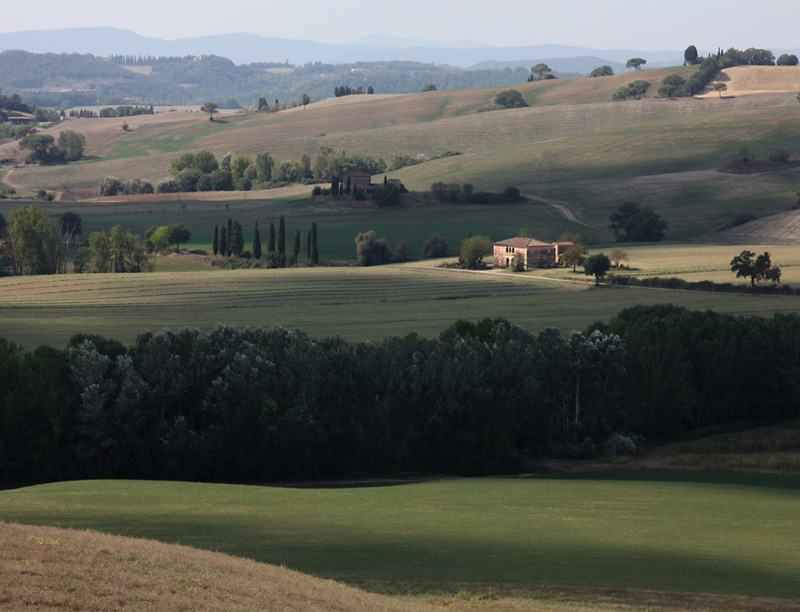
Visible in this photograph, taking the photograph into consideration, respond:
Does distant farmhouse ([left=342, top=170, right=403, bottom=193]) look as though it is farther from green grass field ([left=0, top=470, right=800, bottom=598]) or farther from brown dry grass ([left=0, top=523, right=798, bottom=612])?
brown dry grass ([left=0, top=523, right=798, bottom=612])

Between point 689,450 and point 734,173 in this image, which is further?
point 734,173

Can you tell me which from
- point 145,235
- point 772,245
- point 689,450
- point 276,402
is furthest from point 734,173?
point 276,402

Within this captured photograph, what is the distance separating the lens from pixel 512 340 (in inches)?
2229

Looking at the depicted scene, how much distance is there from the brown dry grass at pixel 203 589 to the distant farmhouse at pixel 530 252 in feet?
346

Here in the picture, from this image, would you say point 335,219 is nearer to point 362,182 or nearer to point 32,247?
point 362,182

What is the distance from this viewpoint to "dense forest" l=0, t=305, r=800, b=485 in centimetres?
→ 4838

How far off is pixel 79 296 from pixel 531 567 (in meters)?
84.4

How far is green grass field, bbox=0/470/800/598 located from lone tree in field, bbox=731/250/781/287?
6623 cm

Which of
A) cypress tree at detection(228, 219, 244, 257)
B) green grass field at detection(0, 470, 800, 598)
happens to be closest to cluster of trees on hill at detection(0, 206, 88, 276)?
cypress tree at detection(228, 219, 244, 257)

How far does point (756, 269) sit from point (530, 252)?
112 ft

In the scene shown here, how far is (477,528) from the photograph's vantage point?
29781 mm

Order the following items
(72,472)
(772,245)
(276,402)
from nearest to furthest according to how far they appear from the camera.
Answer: (72,472)
(276,402)
(772,245)

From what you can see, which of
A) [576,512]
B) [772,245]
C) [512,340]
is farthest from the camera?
[772,245]

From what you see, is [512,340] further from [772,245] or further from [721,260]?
[772,245]
